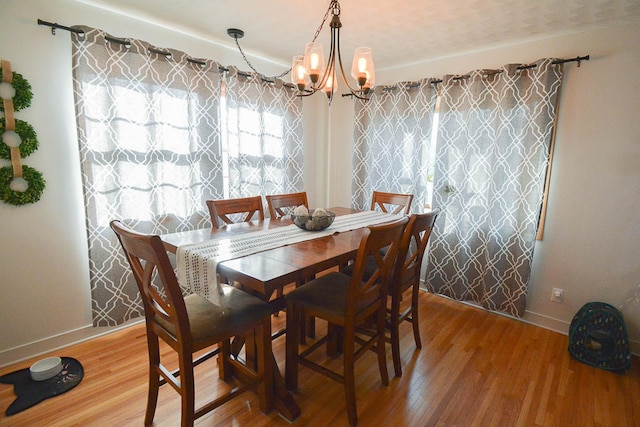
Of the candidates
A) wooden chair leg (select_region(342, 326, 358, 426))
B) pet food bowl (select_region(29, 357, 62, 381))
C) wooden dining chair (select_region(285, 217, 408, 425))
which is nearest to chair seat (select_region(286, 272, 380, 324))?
wooden dining chair (select_region(285, 217, 408, 425))

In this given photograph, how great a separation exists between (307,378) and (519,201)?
2.16 m

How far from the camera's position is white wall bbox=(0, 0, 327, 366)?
183cm

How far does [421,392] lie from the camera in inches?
69.4

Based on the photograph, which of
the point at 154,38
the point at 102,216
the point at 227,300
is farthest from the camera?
the point at 154,38

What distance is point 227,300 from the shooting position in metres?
1.56

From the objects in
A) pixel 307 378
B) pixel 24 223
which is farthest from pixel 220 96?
pixel 307 378

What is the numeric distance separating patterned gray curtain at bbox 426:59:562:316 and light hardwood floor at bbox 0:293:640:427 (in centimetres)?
62

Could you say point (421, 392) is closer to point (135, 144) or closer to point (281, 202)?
point (281, 202)

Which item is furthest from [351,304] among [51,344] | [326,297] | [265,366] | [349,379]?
[51,344]

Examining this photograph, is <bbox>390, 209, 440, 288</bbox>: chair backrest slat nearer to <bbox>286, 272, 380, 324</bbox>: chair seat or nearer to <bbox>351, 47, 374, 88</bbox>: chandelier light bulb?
<bbox>286, 272, 380, 324</bbox>: chair seat

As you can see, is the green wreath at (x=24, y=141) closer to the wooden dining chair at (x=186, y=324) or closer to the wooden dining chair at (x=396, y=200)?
the wooden dining chair at (x=186, y=324)

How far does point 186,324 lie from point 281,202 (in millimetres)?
1534

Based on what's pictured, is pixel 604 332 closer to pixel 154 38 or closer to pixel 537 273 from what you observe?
pixel 537 273

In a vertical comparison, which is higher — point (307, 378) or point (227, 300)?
point (227, 300)
